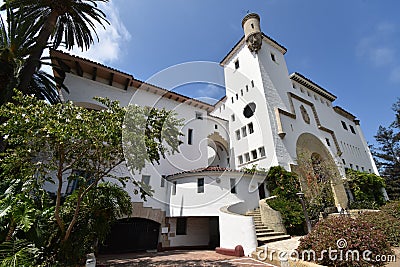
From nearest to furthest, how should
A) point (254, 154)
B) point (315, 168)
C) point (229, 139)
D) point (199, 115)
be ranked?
point (315, 168), point (254, 154), point (199, 115), point (229, 139)

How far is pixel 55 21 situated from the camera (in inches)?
420

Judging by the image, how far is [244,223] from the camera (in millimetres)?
8773

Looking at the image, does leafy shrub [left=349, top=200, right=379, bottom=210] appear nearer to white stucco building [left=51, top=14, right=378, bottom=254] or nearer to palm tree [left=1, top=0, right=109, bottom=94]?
white stucco building [left=51, top=14, right=378, bottom=254]

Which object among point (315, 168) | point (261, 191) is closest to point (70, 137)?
point (261, 191)

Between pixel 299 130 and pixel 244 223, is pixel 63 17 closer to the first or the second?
pixel 244 223

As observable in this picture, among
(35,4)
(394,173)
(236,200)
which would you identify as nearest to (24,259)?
(236,200)

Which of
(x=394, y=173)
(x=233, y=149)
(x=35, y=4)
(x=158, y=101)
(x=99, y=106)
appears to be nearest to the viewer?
(x=35, y=4)

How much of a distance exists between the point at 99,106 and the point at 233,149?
1408 centimetres

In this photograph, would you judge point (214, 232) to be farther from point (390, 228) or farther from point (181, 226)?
point (390, 228)

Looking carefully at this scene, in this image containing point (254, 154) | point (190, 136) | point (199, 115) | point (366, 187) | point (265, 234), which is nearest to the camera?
point (265, 234)

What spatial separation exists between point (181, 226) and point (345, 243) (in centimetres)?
1041

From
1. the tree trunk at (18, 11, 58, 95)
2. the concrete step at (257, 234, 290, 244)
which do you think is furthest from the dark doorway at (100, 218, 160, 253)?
the tree trunk at (18, 11, 58, 95)

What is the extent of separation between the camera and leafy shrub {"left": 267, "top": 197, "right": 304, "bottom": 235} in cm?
1170

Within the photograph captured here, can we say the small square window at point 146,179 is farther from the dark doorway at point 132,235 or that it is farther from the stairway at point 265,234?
the stairway at point 265,234
